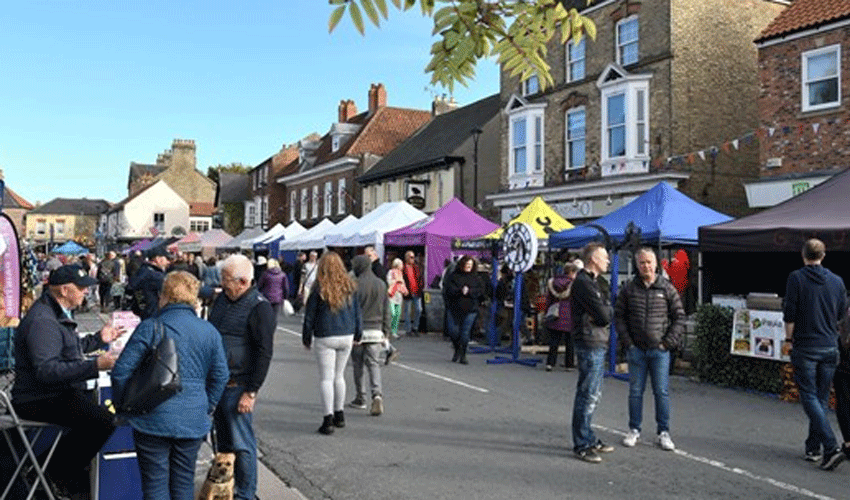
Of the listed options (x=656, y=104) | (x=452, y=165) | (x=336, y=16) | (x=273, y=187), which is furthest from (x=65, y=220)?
(x=336, y=16)

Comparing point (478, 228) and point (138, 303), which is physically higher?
point (478, 228)

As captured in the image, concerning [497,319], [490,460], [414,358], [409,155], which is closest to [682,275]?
[497,319]

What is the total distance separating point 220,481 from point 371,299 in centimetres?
383

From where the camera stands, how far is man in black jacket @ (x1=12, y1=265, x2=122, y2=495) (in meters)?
4.29

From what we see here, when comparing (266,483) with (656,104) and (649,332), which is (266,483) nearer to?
(649,332)

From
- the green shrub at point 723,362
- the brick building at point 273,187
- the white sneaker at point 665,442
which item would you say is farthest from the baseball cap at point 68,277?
the brick building at point 273,187

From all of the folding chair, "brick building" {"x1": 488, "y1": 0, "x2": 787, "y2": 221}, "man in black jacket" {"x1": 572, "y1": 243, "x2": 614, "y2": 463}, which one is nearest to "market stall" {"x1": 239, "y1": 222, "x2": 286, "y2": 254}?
"brick building" {"x1": 488, "y1": 0, "x2": 787, "y2": 221}

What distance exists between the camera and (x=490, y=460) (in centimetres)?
627

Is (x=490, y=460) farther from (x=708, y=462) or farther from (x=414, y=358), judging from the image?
(x=414, y=358)

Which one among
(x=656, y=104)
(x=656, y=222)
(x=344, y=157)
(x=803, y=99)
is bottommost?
(x=656, y=222)

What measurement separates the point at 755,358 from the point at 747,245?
165cm

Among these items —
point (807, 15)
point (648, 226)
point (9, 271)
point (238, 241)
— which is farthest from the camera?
point (238, 241)

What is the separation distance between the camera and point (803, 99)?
16.4m

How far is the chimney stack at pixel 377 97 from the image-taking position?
141 ft
